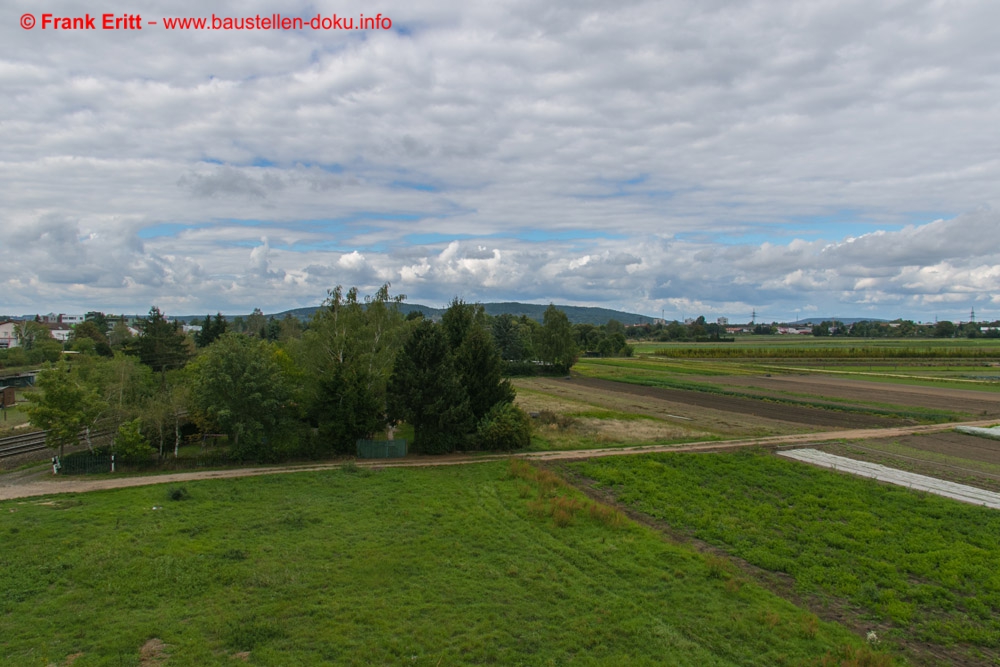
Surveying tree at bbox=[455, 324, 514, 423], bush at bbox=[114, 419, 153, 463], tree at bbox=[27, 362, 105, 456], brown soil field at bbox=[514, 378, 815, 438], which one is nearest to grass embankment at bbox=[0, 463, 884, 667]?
bush at bbox=[114, 419, 153, 463]

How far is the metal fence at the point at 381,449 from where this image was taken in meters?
30.7

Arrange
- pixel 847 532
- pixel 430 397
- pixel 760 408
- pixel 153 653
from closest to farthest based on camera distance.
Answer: pixel 153 653, pixel 847 532, pixel 430 397, pixel 760 408

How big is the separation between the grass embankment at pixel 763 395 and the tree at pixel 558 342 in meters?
3.66

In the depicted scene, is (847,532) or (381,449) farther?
(381,449)

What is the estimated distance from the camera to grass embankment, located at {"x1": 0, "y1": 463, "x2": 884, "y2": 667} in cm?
1170

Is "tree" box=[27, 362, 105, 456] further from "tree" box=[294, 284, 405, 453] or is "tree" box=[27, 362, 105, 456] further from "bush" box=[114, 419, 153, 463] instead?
"tree" box=[294, 284, 405, 453]

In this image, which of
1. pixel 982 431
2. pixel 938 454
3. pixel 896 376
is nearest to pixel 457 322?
pixel 938 454

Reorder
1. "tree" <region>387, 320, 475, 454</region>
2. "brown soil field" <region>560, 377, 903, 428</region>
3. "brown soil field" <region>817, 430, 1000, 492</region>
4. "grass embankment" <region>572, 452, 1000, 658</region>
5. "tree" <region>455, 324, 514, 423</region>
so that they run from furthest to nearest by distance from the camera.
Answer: "brown soil field" <region>560, 377, 903, 428</region>
"tree" <region>455, 324, 514, 423</region>
"tree" <region>387, 320, 475, 454</region>
"brown soil field" <region>817, 430, 1000, 492</region>
"grass embankment" <region>572, 452, 1000, 658</region>

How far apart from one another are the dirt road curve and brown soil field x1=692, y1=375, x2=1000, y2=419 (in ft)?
34.1

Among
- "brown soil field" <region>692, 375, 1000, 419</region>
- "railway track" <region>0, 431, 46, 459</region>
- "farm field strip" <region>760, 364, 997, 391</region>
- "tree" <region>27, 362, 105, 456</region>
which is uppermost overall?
"tree" <region>27, 362, 105, 456</region>

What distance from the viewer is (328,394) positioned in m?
30.9

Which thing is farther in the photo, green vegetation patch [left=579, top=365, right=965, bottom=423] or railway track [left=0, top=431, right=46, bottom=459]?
green vegetation patch [left=579, top=365, right=965, bottom=423]

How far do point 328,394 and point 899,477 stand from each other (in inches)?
1108

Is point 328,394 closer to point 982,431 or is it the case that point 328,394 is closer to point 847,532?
point 847,532
